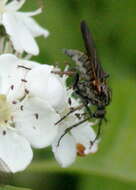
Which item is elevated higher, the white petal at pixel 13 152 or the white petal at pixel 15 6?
the white petal at pixel 15 6

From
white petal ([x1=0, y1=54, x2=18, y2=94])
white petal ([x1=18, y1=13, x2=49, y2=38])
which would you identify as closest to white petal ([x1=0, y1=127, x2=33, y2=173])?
white petal ([x1=0, y1=54, x2=18, y2=94])

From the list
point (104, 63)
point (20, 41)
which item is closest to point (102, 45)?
point (104, 63)

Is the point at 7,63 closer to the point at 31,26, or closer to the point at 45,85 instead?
the point at 45,85

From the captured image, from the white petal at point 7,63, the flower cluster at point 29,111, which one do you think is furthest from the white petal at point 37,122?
the white petal at point 7,63

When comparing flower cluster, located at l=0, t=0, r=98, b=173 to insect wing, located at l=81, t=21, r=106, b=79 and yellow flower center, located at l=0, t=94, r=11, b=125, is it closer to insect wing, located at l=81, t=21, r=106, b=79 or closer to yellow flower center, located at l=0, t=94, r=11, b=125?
yellow flower center, located at l=0, t=94, r=11, b=125

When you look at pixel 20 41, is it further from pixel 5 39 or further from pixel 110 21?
pixel 110 21

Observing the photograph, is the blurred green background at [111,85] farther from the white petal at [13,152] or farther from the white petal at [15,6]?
the white petal at [13,152]
